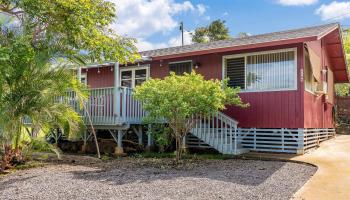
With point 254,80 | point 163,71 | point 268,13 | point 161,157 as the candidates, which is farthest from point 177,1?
point 161,157

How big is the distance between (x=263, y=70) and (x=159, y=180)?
568cm

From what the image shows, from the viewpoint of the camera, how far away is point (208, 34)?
112 ft

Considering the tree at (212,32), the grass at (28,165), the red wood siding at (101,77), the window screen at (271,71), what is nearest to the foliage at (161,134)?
the window screen at (271,71)

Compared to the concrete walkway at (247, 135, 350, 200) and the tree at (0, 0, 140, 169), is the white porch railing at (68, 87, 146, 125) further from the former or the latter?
the concrete walkway at (247, 135, 350, 200)

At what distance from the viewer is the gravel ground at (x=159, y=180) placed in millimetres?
5534

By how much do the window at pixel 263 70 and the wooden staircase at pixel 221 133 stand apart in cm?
136

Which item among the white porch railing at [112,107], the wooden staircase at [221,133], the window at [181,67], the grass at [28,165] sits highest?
the window at [181,67]

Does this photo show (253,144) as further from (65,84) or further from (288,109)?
(65,84)

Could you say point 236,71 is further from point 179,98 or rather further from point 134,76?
point 134,76

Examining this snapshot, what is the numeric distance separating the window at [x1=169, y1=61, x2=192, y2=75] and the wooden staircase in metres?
2.33

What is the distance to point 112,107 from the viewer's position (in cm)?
1131

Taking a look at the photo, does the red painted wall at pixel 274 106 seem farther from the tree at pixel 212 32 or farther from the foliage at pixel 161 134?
the tree at pixel 212 32

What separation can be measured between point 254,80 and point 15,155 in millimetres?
7155

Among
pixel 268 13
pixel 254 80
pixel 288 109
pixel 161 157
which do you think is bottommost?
pixel 161 157
